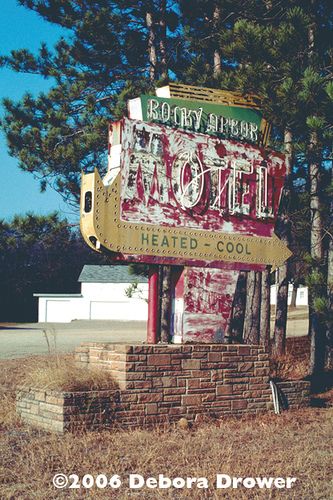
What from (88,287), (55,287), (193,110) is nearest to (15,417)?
(193,110)

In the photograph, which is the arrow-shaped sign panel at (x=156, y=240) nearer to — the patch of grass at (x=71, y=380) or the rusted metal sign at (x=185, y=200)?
the rusted metal sign at (x=185, y=200)

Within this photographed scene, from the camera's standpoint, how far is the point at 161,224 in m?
10.6

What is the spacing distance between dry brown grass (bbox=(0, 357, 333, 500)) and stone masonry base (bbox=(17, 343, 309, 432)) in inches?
11.9

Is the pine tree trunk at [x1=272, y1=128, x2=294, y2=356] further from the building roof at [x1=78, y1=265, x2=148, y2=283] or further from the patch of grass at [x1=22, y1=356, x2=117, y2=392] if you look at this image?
the building roof at [x1=78, y1=265, x2=148, y2=283]

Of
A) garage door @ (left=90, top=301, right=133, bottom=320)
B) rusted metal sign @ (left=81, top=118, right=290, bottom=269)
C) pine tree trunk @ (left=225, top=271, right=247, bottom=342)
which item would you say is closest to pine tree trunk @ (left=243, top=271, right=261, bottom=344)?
pine tree trunk @ (left=225, top=271, right=247, bottom=342)

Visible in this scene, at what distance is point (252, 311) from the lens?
1606 centimetres

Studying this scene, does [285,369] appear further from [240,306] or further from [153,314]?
[153,314]

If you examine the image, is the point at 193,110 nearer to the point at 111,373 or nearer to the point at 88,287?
the point at 111,373

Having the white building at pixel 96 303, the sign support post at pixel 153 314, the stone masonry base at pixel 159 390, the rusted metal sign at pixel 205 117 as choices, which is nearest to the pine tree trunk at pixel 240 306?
the stone masonry base at pixel 159 390

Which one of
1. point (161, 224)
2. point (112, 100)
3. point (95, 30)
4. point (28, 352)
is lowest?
point (28, 352)

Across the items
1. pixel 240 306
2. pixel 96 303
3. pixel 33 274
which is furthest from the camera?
pixel 33 274

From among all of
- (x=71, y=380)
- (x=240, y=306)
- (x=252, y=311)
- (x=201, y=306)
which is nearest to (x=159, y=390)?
(x=71, y=380)

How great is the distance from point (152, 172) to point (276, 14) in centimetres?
607

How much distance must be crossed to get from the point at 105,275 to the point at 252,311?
137 ft
